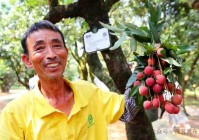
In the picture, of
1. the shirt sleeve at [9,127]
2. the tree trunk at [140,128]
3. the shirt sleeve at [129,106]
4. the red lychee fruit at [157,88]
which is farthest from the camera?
the tree trunk at [140,128]

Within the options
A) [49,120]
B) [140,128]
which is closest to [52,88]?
[49,120]

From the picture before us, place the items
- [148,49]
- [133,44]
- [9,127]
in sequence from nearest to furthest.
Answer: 1. [9,127]
2. [148,49]
3. [133,44]

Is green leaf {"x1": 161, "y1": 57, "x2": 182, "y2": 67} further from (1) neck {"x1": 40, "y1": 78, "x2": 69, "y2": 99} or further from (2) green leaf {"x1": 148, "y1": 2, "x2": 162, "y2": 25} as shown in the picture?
(1) neck {"x1": 40, "y1": 78, "x2": 69, "y2": 99}

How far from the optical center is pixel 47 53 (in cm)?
155

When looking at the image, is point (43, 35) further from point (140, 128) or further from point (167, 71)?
point (140, 128)

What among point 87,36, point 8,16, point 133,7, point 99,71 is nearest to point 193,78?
point 133,7

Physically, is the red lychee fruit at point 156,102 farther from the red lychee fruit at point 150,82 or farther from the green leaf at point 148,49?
the green leaf at point 148,49

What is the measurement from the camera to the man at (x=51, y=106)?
1506 mm

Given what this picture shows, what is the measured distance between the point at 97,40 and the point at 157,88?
106cm

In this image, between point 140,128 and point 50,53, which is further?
point 140,128

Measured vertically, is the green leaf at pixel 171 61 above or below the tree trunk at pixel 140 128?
above

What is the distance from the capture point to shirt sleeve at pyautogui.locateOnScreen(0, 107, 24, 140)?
1449 millimetres

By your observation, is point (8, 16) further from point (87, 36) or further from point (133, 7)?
point (87, 36)

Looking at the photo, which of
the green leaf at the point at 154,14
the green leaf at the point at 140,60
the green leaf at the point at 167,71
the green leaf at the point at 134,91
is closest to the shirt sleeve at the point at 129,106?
the green leaf at the point at 134,91
